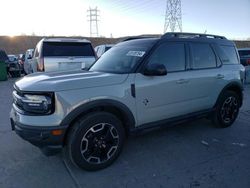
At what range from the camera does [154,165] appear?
3578mm

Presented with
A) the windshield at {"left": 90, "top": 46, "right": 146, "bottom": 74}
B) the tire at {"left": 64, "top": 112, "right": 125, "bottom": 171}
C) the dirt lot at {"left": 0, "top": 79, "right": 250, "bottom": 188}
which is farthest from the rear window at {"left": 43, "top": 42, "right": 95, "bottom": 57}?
the tire at {"left": 64, "top": 112, "right": 125, "bottom": 171}

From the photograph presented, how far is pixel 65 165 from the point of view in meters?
3.59

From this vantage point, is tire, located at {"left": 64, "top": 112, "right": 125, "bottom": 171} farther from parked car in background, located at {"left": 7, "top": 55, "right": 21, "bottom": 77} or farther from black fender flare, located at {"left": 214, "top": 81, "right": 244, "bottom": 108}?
parked car in background, located at {"left": 7, "top": 55, "right": 21, "bottom": 77}

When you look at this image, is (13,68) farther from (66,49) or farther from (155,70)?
(155,70)

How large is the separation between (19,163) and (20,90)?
1.18 metres

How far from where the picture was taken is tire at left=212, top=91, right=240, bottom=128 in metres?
5.00

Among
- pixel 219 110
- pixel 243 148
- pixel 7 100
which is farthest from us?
pixel 7 100

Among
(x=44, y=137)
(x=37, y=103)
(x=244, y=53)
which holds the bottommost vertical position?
(x=44, y=137)

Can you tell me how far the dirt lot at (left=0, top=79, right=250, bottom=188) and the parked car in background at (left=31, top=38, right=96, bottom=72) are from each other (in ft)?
9.39

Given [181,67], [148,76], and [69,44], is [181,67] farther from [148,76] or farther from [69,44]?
[69,44]

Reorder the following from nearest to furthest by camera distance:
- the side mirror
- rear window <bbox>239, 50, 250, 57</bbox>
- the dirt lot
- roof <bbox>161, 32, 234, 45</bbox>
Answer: the dirt lot < the side mirror < roof <bbox>161, 32, 234, 45</bbox> < rear window <bbox>239, 50, 250, 57</bbox>

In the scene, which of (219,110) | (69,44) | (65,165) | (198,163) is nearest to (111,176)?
(65,165)

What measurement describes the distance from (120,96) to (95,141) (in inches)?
28.5

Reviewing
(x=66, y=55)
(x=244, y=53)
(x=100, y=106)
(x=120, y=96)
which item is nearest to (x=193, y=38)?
(x=120, y=96)
